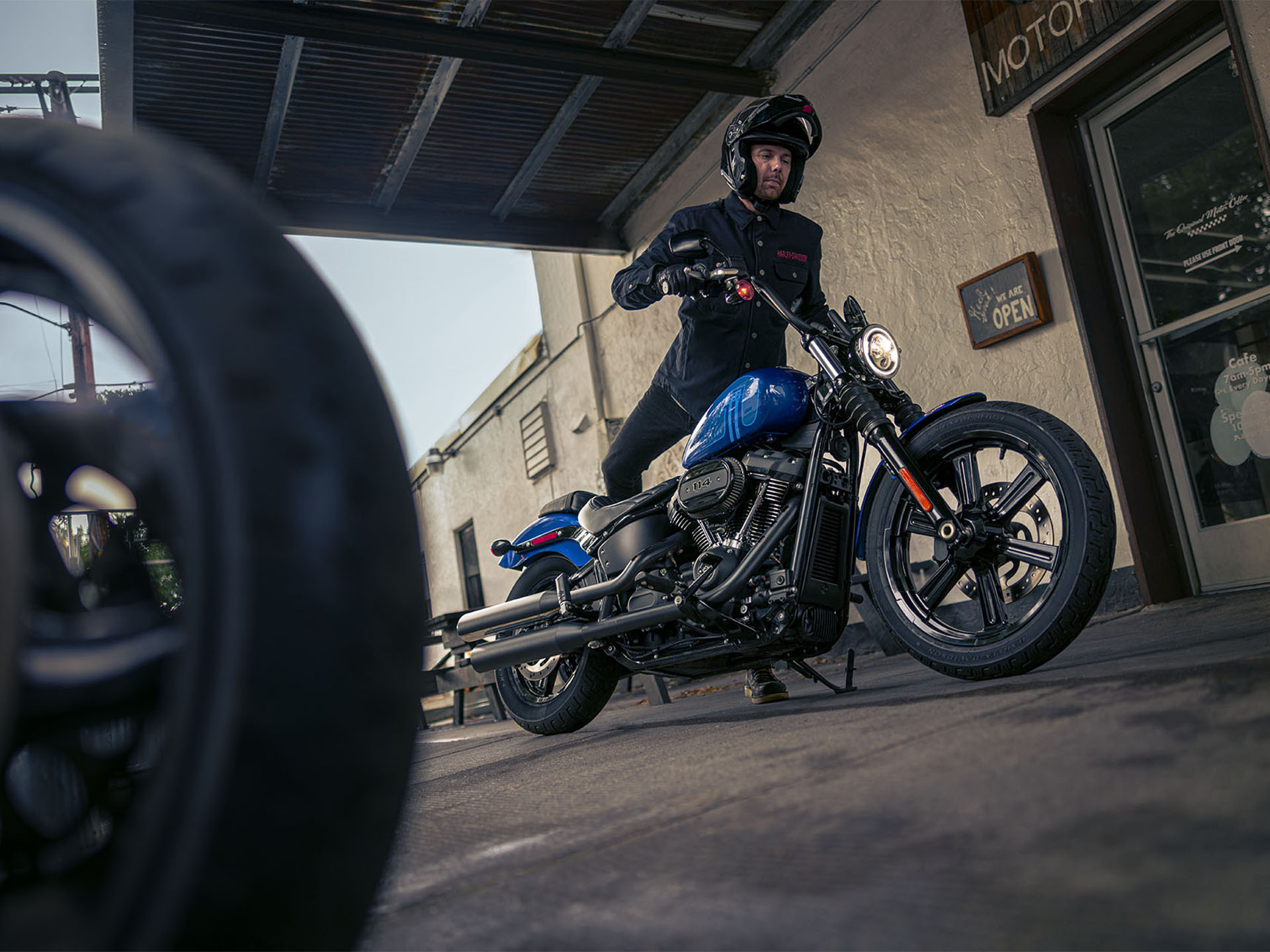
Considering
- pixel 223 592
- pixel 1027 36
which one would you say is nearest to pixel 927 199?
pixel 1027 36

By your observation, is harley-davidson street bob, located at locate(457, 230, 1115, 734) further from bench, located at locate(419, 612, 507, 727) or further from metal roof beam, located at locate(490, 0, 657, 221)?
metal roof beam, located at locate(490, 0, 657, 221)

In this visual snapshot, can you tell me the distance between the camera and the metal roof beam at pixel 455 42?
4785 millimetres

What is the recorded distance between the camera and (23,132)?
73cm

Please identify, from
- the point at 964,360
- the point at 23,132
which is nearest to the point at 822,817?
the point at 23,132

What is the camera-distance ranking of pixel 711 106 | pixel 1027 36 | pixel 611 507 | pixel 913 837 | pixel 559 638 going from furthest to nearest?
pixel 711 106, pixel 1027 36, pixel 611 507, pixel 559 638, pixel 913 837

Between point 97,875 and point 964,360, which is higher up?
point 964,360

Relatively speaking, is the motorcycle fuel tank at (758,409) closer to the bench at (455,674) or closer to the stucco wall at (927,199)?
the stucco wall at (927,199)

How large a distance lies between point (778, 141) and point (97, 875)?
2.85 m

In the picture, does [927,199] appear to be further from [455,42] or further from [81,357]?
[81,357]

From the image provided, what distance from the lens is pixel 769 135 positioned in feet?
9.97

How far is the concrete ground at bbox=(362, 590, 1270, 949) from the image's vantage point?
2.02 ft

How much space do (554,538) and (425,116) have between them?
381 cm

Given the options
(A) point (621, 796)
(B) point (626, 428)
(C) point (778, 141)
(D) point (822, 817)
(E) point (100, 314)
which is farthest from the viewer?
(B) point (626, 428)

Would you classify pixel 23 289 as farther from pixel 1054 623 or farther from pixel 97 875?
pixel 1054 623
